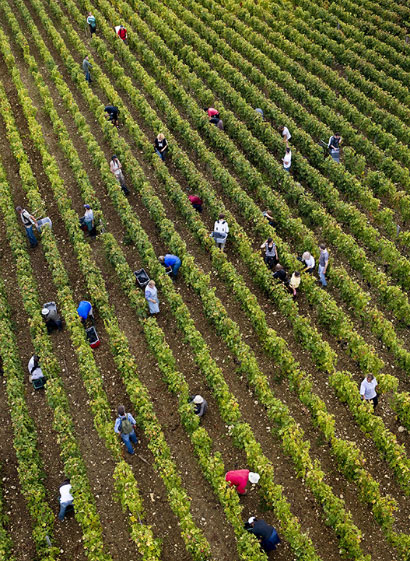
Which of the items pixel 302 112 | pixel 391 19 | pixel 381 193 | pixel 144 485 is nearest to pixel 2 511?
pixel 144 485

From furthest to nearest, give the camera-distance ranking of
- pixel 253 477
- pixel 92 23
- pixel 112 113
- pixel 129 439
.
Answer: pixel 92 23
pixel 112 113
pixel 129 439
pixel 253 477

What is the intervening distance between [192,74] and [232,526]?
792 inches

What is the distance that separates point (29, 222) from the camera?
57.3 feet

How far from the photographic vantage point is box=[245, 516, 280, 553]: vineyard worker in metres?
10.7

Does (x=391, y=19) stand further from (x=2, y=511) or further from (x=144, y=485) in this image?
(x=2, y=511)

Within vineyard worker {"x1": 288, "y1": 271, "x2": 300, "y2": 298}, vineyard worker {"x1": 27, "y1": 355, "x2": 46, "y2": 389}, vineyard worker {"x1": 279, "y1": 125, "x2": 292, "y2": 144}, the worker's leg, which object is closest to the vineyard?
the worker's leg

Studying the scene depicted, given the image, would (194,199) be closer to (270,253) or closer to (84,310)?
(270,253)

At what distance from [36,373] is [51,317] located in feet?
6.17

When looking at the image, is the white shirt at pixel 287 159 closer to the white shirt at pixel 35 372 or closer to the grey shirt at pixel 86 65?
the white shirt at pixel 35 372

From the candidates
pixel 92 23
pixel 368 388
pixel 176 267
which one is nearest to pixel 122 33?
pixel 92 23

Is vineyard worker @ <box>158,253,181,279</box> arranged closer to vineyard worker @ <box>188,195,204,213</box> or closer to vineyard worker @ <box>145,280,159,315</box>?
vineyard worker @ <box>145,280,159,315</box>

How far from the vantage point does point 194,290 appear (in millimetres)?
16406

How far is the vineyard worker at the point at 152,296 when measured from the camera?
15009 mm

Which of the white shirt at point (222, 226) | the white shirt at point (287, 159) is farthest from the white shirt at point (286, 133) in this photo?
the white shirt at point (222, 226)
